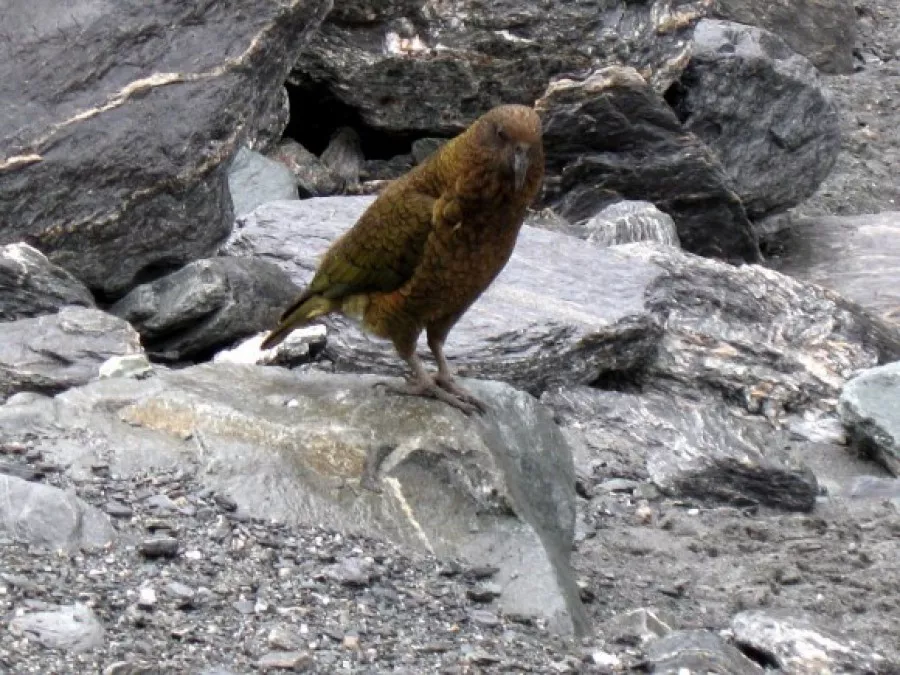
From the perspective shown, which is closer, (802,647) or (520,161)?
(802,647)

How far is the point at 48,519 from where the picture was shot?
18.2ft

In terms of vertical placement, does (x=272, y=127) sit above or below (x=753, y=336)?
above

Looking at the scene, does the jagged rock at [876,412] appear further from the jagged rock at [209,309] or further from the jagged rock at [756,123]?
the jagged rock at [756,123]

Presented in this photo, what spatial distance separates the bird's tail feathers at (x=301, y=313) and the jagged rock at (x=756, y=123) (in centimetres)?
665

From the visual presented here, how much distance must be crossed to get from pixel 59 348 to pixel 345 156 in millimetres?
4925

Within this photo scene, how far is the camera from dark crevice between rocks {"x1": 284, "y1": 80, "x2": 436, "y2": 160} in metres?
12.9

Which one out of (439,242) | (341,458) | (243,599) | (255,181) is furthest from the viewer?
(255,181)

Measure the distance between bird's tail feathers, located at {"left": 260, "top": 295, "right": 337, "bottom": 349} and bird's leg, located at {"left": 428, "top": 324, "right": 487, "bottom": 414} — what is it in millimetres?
473

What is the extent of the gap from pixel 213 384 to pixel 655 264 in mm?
4160

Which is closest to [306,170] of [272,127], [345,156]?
[272,127]

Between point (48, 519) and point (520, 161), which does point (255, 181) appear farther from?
point (48, 519)

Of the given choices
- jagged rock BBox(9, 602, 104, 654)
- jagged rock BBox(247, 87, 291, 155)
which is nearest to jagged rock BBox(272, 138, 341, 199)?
jagged rock BBox(247, 87, 291, 155)

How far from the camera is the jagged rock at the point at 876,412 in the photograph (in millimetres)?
8750

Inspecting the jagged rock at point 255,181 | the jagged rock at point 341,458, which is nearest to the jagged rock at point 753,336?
the jagged rock at point 255,181
